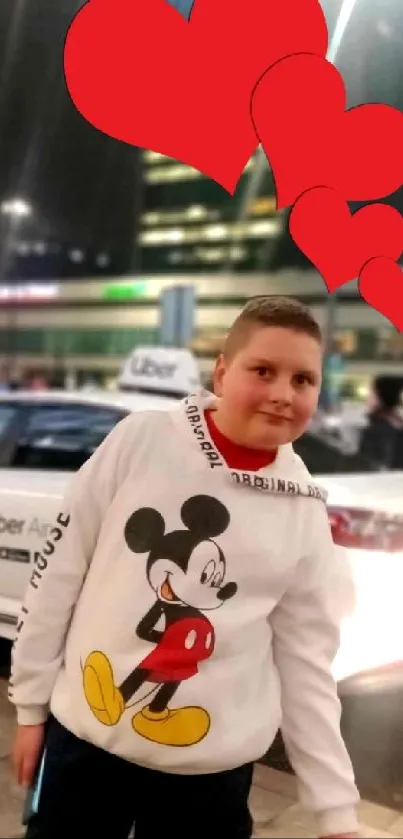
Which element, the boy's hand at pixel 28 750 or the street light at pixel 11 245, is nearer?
the boy's hand at pixel 28 750

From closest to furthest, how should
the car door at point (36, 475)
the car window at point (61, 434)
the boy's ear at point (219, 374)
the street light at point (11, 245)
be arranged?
1. the boy's ear at point (219, 374)
2. the car door at point (36, 475)
3. the car window at point (61, 434)
4. the street light at point (11, 245)

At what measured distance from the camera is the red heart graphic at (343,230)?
2.06 meters

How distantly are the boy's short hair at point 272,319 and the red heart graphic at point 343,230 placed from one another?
742mm

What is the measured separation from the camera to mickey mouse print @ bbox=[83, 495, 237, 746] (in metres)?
1.31

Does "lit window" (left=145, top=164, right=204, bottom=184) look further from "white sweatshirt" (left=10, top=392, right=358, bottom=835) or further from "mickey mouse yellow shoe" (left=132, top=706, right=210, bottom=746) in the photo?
"mickey mouse yellow shoe" (left=132, top=706, right=210, bottom=746)

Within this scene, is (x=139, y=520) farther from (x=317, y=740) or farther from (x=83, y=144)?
(x=83, y=144)

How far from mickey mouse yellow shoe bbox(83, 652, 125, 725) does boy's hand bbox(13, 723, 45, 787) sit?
0.13 m

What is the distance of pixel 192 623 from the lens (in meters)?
1.30

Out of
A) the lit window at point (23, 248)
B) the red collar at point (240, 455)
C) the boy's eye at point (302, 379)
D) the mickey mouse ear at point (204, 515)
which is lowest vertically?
the lit window at point (23, 248)

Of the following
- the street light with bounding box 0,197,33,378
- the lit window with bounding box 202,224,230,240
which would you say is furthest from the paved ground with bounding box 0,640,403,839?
the lit window with bounding box 202,224,230,240

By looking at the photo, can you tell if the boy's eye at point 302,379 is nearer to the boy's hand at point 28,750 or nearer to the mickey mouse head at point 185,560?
the mickey mouse head at point 185,560

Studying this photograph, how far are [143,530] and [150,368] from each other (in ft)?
10.0

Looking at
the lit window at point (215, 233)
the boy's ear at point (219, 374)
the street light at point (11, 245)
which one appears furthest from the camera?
the lit window at point (215, 233)

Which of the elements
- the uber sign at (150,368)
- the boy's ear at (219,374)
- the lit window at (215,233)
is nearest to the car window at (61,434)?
the uber sign at (150,368)
